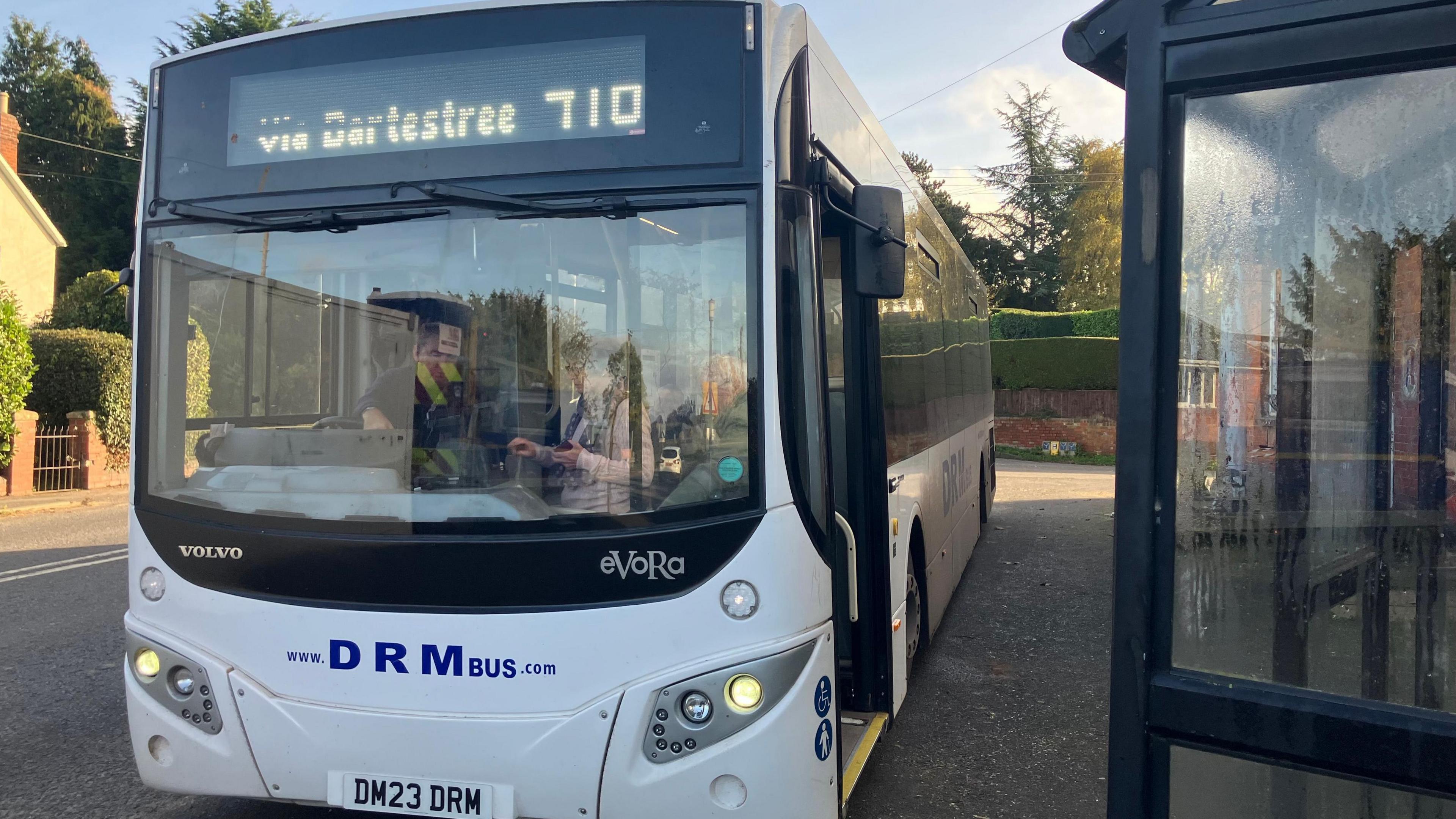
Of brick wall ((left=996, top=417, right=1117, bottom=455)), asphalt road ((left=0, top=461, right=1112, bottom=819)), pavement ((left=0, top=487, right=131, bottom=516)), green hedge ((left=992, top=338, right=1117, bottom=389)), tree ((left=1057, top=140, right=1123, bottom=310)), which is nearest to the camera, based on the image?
asphalt road ((left=0, top=461, right=1112, bottom=819))

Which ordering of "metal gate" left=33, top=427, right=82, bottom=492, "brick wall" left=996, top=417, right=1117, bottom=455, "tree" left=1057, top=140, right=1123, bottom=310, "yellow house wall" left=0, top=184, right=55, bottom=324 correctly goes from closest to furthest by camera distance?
"metal gate" left=33, top=427, right=82, bottom=492 < "yellow house wall" left=0, top=184, right=55, bottom=324 < "brick wall" left=996, top=417, right=1117, bottom=455 < "tree" left=1057, top=140, right=1123, bottom=310

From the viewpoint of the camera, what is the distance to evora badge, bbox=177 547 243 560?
3.38m

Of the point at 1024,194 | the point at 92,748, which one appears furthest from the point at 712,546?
the point at 1024,194

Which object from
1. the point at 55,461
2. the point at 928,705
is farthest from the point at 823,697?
the point at 55,461

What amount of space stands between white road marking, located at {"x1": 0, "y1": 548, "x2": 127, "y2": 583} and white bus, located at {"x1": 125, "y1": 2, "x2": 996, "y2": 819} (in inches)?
281

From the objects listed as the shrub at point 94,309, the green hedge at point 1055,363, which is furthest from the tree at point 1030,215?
the shrub at point 94,309

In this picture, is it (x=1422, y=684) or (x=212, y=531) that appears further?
(x=212, y=531)

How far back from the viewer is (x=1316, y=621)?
2.13 meters

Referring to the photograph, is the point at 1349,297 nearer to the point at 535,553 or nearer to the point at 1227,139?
the point at 1227,139

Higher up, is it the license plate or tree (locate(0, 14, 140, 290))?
tree (locate(0, 14, 140, 290))

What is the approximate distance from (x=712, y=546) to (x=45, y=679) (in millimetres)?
5092

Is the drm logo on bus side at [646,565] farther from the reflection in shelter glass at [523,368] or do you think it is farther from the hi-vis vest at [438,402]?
the hi-vis vest at [438,402]

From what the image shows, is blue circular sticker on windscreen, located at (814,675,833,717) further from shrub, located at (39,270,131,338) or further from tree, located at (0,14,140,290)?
tree, located at (0,14,140,290)

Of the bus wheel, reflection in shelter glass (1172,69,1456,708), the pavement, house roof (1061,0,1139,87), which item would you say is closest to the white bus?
house roof (1061,0,1139,87)
